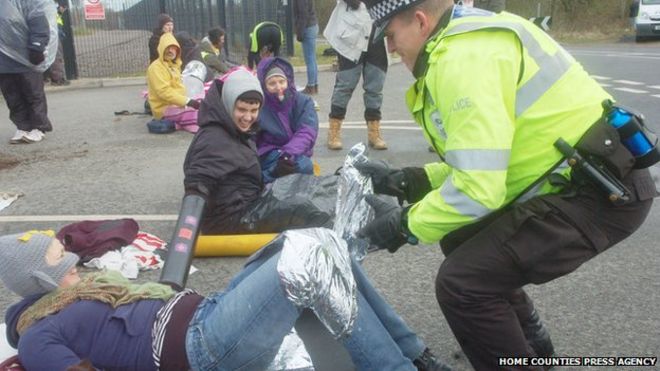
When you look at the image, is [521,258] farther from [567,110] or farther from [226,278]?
[226,278]

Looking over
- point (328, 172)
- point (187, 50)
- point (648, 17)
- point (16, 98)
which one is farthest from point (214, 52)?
point (648, 17)

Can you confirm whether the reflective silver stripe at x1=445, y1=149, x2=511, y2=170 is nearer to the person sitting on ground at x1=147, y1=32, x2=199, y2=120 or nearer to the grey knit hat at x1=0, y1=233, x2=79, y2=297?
the grey knit hat at x1=0, y1=233, x2=79, y2=297

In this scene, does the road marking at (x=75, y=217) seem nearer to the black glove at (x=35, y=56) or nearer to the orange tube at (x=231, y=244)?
the orange tube at (x=231, y=244)

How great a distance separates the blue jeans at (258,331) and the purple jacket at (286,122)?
2489mm

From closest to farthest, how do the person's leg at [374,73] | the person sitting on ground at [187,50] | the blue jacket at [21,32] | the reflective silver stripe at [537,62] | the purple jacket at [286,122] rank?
the reflective silver stripe at [537,62], the purple jacket at [286,122], the person's leg at [374,73], the blue jacket at [21,32], the person sitting on ground at [187,50]

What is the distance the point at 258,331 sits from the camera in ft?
7.27

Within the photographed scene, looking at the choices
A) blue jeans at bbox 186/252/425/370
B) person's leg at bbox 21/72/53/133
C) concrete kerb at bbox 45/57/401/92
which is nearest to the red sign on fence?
concrete kerb at bbox 45/57/401/92

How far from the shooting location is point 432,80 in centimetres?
201

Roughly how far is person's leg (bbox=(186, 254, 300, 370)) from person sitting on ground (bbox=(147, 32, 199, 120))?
18.3 ft

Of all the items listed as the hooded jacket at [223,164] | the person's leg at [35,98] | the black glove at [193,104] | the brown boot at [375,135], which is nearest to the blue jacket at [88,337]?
the hooded jacket at [223,164]

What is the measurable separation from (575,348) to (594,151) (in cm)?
117

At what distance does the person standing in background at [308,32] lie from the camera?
9.93m

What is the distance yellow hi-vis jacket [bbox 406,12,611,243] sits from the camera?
6.17ft

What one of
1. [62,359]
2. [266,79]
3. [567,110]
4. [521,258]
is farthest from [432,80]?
[266,79]
